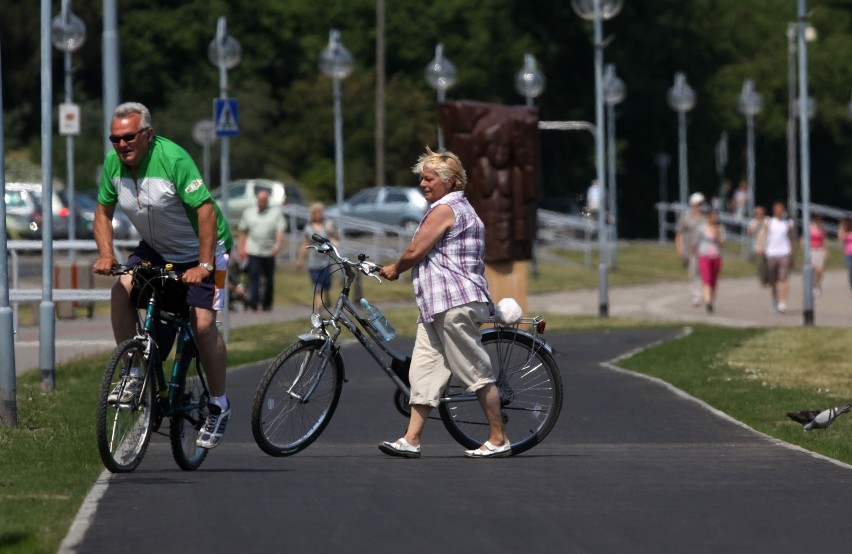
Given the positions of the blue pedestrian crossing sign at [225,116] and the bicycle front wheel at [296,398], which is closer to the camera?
the bicycle front wheel at [296,398]

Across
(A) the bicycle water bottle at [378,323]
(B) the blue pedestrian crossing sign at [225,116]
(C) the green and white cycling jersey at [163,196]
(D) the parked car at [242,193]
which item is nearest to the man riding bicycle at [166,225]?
(C) the green and white cycling jersey at [163,196]

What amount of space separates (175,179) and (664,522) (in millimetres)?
3028

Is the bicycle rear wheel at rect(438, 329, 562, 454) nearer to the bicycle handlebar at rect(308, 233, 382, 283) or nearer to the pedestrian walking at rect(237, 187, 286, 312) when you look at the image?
the bicycle handlebar at rect(308, 233, 382, 283)

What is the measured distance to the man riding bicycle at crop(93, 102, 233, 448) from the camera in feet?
31.5

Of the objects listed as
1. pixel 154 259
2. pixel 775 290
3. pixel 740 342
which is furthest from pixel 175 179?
pixel 775 290

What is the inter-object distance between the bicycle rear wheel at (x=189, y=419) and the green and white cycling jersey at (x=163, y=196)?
556 mm

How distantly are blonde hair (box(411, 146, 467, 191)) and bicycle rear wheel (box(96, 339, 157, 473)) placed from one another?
197cm

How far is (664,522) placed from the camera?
8.09 m

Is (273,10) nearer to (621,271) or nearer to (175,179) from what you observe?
(621,271)

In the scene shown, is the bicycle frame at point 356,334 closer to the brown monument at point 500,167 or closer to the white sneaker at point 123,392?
the white sneaker at point 123,392

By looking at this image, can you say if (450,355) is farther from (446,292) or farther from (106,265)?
(106,265)

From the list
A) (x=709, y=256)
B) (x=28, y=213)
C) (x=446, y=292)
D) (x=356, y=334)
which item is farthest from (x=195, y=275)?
(x=28, y=213)

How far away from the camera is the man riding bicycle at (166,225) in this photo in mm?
9609

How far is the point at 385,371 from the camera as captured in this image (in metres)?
11.0
